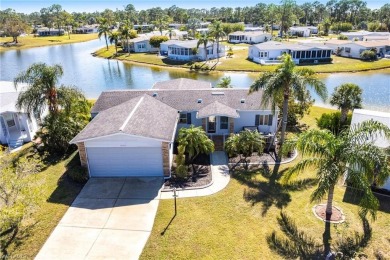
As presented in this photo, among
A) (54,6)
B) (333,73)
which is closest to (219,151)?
(333,73)

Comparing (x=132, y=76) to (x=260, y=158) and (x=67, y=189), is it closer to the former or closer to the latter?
(x=260, y=158)

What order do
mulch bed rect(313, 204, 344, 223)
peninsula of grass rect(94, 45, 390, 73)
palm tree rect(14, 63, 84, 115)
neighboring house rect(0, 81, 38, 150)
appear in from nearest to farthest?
1. mulch bed rect(313, 204, 344, 223)
2. palm tree rect(14, 63, 84, 115)
3. neighboring house rect(0, 81, 38, 150)
4. peninsula of grass rect(94, 45, 390, 73)

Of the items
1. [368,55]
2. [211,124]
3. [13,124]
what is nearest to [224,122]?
[211,124]

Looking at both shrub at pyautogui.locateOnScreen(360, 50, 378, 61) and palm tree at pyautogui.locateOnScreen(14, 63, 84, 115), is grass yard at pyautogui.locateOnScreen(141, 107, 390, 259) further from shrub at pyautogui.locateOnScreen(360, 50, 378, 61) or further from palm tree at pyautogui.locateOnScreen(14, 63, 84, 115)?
shrub at pyautogui.locateOnScreen(360, 50, 378, 61)

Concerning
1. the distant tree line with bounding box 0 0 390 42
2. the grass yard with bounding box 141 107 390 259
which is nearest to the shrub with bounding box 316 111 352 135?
the grass yard with bounding box 141 107 390 259

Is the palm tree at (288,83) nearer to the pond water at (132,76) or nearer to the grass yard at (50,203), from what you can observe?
the grass yard at (50,203)

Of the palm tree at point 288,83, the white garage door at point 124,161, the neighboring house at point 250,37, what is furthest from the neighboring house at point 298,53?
the white garage door at point 124,161
